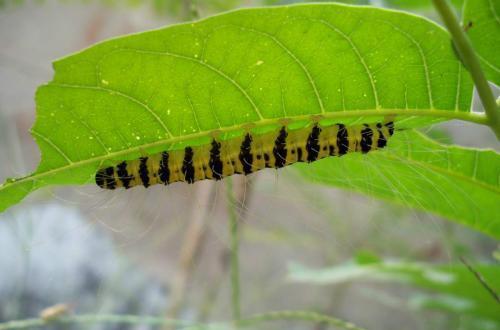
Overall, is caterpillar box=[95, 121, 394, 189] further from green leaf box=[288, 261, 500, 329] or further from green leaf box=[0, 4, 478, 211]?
green leaf box=[288, 261, 500, 329]

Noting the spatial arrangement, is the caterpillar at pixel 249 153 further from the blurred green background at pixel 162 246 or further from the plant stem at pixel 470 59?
the blurred green background at pixel 162 246

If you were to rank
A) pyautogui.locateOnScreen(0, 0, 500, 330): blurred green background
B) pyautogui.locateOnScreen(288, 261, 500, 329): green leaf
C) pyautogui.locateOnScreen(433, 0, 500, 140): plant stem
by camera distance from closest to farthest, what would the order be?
pyautogui.locateOnScreen(433, 0, 500, 140): plant stem → pyautogui.locateOnScreen(288, 261, 500, 329): green leaf → pyautogui.locateOnScreen(0, 0, 500, 330): blurred green background

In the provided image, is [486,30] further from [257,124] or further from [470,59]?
[257,124]

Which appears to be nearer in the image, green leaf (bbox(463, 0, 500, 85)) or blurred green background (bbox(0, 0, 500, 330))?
green leaf (bbox(463, 0, 500, 85))

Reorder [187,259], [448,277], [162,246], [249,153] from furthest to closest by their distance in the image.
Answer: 1. [162,246]
2. [187,259]
3. [448,277]
4. [249,153]

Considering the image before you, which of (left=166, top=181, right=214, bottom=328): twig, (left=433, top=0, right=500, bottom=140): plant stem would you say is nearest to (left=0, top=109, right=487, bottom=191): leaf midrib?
(left=433, top=0, right=500, bottom=140): plant stem

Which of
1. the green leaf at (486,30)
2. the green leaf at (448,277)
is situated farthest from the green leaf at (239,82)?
the green leaf at (448,277)

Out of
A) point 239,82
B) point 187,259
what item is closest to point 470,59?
point 239,82
